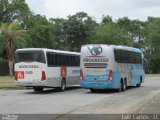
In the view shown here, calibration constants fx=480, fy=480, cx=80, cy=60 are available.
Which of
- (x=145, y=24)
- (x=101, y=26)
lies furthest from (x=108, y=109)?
(x=145, y=24)

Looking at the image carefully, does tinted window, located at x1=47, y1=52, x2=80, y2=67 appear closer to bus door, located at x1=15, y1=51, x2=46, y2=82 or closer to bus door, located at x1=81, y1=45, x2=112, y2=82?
bus door, located at x1=15, y1=51, x2=46, y2=82

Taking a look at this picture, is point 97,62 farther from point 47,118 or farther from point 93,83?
point 47,118

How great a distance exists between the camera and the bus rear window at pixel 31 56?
99.6ft

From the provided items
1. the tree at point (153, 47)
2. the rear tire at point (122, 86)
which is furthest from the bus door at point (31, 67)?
the tree at point (153, 47)

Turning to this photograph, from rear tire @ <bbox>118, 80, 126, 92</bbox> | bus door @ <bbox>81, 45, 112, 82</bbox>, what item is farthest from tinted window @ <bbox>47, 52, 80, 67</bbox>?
rear tire @ <bbox>118, 80, 126, 92</bbox>

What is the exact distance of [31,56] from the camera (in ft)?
99.8

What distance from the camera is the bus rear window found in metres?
30.3

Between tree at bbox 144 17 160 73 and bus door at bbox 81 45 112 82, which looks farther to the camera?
tree at bbox 144 17 160 73

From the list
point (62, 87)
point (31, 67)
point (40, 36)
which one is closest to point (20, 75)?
point (31, 67)

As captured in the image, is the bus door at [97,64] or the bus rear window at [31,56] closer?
the bus rear window at [31,56]

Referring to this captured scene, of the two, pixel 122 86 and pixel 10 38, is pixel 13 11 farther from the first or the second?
pixel 122 86

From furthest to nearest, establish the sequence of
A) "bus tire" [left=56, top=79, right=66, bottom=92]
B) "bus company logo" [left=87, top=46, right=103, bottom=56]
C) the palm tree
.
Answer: the palm tree, "bus tire" [left=56, top=79, right=66, bottom=92], "bus company logo" [left=87, top=46, right=103, bottom=56]

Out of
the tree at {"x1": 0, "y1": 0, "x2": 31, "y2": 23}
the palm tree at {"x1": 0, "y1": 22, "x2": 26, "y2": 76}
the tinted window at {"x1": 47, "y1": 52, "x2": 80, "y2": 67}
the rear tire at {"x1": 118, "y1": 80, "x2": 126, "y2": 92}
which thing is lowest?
the rear tire at {"x1": 118, "y1": 80, "x2": 126, "y2": 92}

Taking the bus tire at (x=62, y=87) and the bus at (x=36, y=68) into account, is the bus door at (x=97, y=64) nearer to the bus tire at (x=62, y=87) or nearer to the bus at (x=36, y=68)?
the bus at (x=36, y=68)
